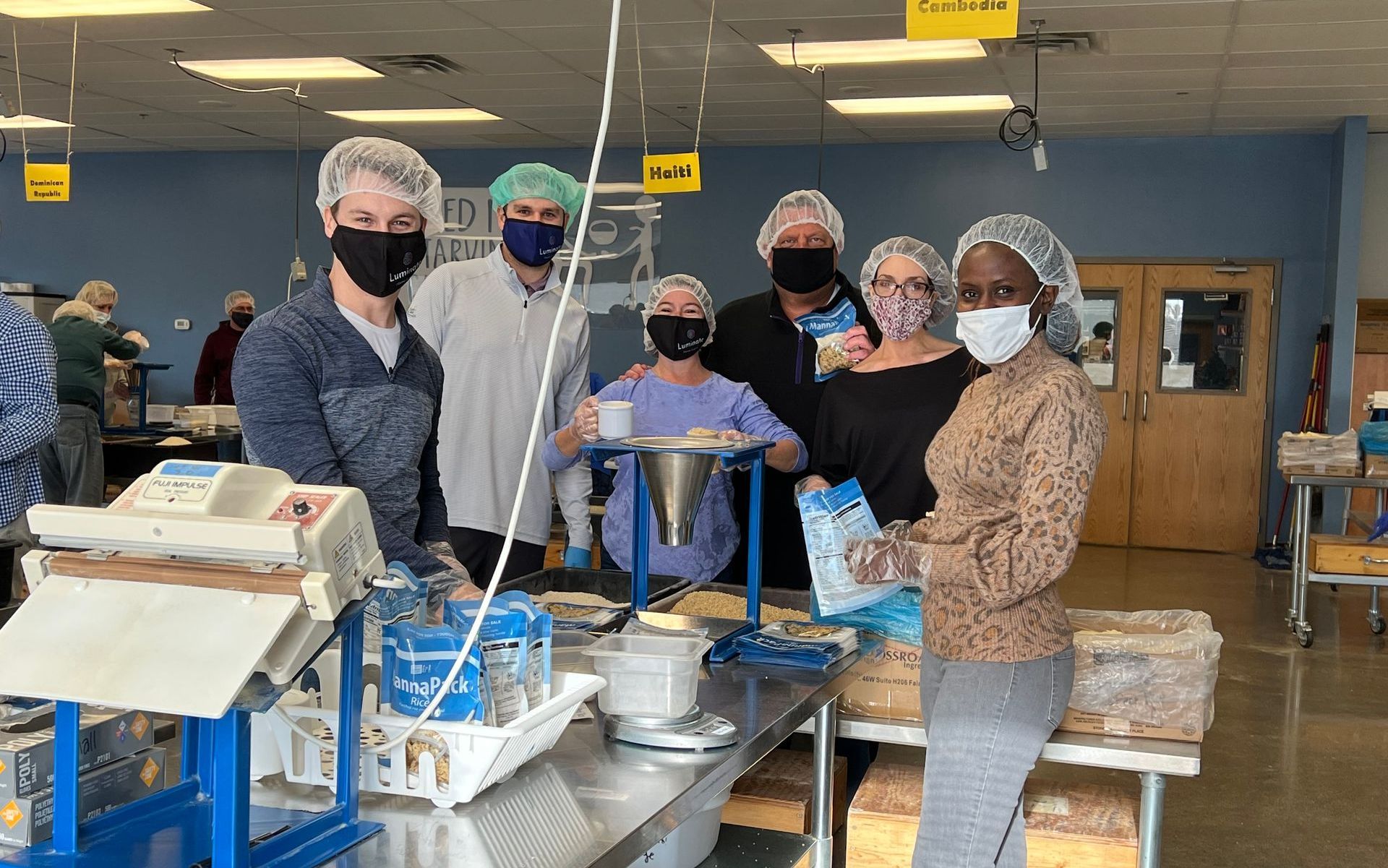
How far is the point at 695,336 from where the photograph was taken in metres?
3.10

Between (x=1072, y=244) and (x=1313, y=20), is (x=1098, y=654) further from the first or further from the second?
(x=1072, y=244)

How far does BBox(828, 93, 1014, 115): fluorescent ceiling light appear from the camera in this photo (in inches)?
313

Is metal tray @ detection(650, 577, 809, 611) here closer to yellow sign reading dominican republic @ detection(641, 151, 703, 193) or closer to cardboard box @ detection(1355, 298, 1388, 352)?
yellow sign reading dominican republic @ detection(641, 151, 703, 193)

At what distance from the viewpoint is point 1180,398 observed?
30.6ft

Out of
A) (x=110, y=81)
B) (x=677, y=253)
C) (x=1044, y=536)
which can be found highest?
(x=110, y=81)

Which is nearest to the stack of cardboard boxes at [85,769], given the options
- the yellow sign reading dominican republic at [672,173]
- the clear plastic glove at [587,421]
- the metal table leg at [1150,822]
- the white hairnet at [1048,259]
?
the clear plastic glove at [587,421]

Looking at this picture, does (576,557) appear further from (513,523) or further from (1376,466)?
(1376,466)

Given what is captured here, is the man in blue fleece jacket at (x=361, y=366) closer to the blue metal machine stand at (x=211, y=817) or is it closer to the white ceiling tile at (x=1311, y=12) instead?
the blue metal machine stand at (x=211, y=817)

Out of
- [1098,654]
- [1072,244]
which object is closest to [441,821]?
[1098,654]

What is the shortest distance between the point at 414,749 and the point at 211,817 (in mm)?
231

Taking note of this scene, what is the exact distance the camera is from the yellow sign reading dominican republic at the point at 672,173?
5.93 meters

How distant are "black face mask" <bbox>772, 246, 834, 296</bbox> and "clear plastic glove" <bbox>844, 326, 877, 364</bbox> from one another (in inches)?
9.5

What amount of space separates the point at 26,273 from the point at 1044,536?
1203 cm

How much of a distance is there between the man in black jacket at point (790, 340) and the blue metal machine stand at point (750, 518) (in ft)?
2.30
